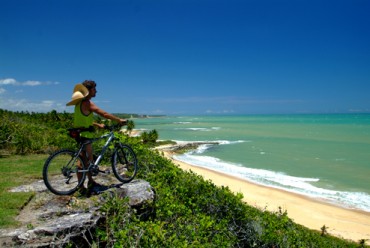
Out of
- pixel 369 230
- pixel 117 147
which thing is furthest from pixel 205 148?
pixel 117 147

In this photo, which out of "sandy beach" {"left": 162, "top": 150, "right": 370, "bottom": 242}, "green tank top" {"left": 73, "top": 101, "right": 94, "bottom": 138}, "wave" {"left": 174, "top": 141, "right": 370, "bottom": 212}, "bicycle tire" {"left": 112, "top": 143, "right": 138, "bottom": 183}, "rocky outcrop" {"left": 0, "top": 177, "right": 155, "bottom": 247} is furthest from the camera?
"wave" {"left": 174, "top": 141, "right": 370, "bottom": 212}

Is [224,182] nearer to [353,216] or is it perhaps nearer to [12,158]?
[353,216]

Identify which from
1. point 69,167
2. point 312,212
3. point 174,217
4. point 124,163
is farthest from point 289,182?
point 69,167

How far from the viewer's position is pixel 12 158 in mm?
11617

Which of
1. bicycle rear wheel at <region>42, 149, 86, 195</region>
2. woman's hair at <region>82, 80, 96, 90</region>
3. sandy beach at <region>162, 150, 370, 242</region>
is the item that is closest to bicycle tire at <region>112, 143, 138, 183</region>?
bicycle rear wheel at <region>42, 149, 86, 195</region>

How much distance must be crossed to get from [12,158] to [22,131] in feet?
8.37

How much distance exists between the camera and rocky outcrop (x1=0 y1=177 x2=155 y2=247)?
16.0 feet

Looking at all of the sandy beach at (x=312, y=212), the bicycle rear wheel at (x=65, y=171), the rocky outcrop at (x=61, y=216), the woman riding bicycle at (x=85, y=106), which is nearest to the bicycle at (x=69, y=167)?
the bicycle rear wheel at (x=65, y=171)

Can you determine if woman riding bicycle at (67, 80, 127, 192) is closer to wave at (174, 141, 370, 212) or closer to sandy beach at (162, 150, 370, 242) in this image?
sandy beach at (162, 150, 370, 242)

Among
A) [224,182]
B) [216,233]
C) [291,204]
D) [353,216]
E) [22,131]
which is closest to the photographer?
[216,233]

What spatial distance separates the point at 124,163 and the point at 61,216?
2.27 meters

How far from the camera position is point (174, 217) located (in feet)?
22.6

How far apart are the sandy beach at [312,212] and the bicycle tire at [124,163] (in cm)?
410

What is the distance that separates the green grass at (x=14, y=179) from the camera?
227 inches
